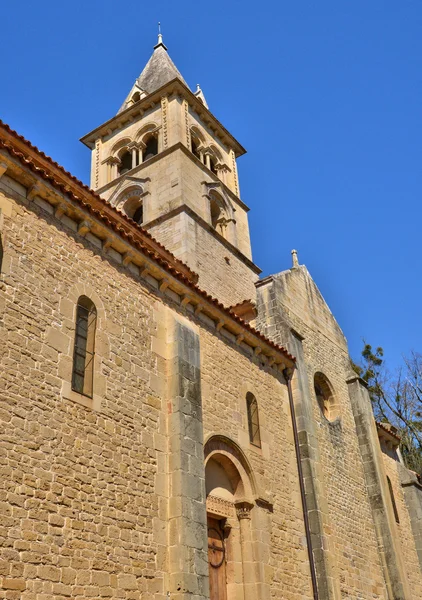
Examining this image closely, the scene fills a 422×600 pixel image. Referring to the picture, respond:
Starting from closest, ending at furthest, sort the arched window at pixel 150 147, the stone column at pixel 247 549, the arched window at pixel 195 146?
the stone column at pixel 247 549 < the arched window at pixel 150 147 < the arched window at pixel 195 146

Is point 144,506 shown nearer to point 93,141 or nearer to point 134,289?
point 134,289

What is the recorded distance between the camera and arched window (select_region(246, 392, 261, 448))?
12.0 meters

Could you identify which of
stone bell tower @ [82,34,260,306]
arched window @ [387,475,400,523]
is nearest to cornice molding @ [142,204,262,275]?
stone bell tower @ [82,34,260,306]

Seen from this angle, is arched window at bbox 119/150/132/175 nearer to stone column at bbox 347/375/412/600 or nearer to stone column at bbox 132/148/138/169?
stone column at bbox 132/148/138/169

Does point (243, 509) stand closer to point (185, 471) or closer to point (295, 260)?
point (185, 471)

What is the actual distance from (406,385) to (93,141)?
63.7ft

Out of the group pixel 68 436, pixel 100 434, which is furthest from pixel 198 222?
pixel 68 436

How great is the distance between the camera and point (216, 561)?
1042cm

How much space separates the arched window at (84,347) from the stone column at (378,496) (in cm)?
1044

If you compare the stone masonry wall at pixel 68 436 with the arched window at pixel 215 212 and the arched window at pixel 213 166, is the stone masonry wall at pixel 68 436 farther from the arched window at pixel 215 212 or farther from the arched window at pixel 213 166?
the arched window at pixel 213 166

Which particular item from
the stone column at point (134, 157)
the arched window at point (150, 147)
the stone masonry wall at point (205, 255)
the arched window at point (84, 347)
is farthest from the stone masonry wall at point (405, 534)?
the arched window at point (150, 147)

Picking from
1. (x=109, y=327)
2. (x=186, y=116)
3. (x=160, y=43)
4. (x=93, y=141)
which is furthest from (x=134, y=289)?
(x=160, y=43)

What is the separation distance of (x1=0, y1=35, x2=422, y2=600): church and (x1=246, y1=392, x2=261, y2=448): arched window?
4 centimetres

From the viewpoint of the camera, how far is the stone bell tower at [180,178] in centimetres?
1847
